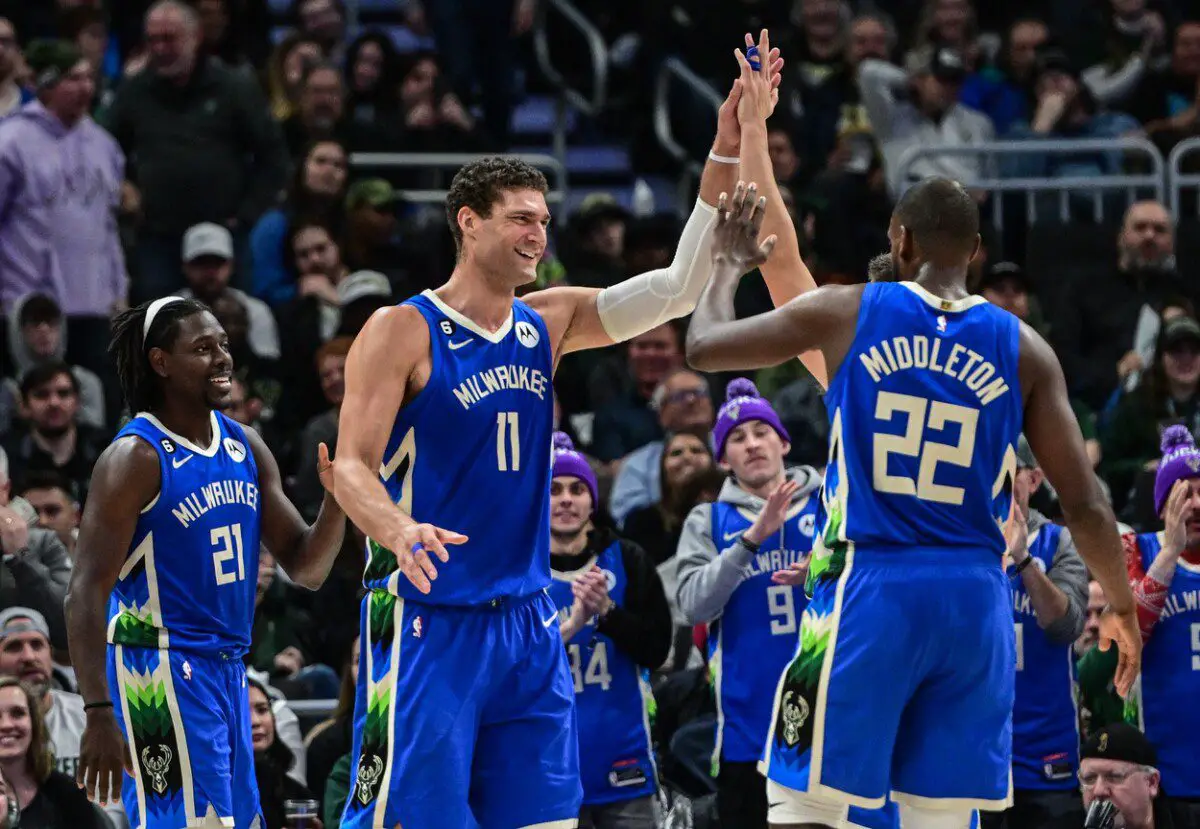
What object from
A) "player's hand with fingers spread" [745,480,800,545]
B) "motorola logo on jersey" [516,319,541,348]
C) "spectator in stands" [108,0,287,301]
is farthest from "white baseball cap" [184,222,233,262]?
"motorola logo on jersey" [516,319,541,348]

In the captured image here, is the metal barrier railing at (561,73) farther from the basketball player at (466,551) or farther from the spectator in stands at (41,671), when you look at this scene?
the basketball player at (466,551)

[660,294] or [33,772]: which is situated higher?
[660,294]

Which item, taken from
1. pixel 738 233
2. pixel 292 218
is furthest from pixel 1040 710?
pixel 292 218

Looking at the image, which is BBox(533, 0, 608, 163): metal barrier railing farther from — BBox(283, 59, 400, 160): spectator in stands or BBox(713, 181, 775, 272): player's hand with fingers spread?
BBox(713, 181, 775, 272): player's hand with fingers spread

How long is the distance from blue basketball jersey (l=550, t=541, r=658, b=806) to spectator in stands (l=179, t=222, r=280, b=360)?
418 centimetres

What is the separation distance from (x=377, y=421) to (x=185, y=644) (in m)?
1.11

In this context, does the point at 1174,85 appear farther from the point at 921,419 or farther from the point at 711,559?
the point at 921,419

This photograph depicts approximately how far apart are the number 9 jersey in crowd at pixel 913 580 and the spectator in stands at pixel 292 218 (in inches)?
315

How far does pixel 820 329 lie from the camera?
233 inches

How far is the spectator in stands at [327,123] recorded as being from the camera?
1412cm

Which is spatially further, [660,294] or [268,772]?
[268,772]

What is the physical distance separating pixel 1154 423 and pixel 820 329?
20.3 ft

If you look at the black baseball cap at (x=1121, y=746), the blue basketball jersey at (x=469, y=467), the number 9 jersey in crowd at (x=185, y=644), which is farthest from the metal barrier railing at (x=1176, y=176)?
the number 9 jersey in crowd at (x=185, y=644)

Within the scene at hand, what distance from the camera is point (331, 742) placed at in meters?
9.41
